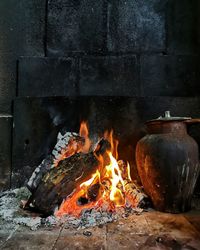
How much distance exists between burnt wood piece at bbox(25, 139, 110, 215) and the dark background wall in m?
0.93

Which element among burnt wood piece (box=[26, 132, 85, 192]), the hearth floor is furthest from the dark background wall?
the hearth floor

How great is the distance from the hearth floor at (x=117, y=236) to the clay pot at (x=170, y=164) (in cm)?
24

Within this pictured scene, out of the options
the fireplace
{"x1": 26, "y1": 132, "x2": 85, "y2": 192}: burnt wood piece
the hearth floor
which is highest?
the fireplace

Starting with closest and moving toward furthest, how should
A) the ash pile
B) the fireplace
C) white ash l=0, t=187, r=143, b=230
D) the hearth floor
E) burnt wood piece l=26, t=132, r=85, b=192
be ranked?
the hearth floor < white ash l=0, t=187, r=143, b=230 < the ash pile < burnt wood piece l=26, t=132, r=85, b=192 < the fireplace

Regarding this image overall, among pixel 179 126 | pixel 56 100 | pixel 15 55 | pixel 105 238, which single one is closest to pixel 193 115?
pixel 179 126

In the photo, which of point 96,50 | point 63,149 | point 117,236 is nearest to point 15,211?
point 63,149

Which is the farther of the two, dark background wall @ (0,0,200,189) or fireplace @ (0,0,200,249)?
dark background wall @ (0,0,200,189)

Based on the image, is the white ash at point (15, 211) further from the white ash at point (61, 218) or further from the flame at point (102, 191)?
the flame at point (102, 191)

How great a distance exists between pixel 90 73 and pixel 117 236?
199cm

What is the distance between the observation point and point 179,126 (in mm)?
2328

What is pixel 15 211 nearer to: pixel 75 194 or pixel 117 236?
pixel 75 194

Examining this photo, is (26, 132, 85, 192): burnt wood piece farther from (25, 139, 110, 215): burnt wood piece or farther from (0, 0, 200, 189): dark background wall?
(0, 0, 200, 189): dark background wall

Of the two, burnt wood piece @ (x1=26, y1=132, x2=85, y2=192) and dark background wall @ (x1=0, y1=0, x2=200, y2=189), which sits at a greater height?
dark background wall @ (x1=0, y1=0, x2=200, y2=189)

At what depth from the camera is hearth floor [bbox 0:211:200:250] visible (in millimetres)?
1604
